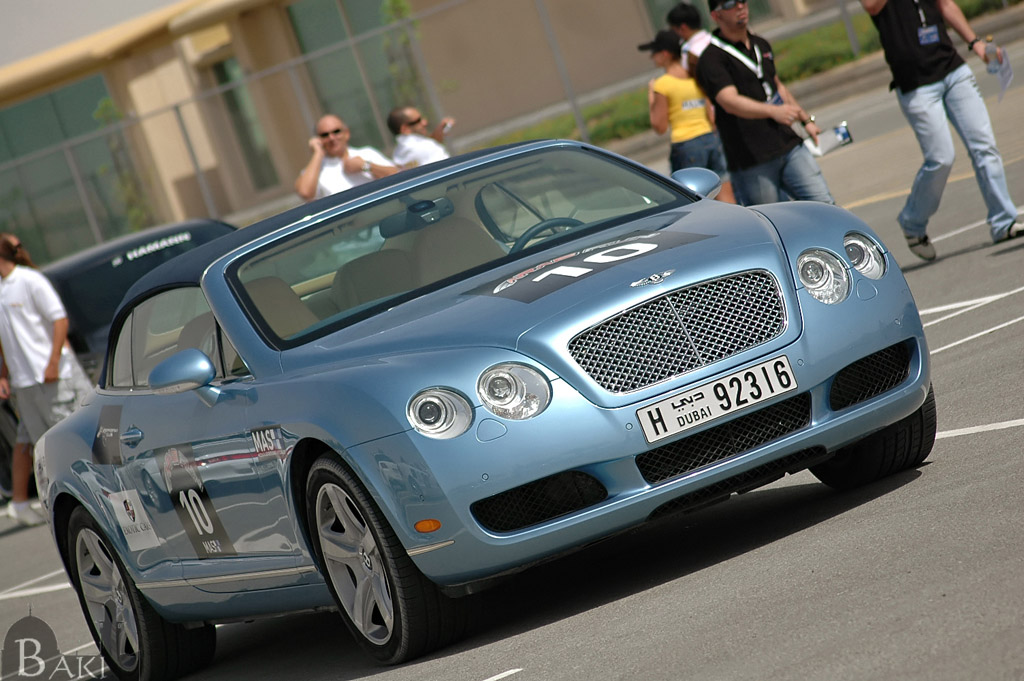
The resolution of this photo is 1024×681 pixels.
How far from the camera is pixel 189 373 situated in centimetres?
584

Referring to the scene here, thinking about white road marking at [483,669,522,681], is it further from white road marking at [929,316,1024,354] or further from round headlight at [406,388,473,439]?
white road marking at [929,316,1024,354]

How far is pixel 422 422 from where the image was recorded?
5.01m

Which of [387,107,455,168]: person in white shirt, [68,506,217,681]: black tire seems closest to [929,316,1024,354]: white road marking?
[68,506,217,681]: black tire

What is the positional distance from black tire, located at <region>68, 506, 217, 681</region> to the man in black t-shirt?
5.45 meters

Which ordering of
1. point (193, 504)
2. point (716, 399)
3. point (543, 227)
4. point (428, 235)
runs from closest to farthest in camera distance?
point (716, 399) < point (193, 504) < point (428, 235) < point (543, 227)

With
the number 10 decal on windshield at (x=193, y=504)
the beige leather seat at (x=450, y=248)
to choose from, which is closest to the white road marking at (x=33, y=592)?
the number 10 decal on windshield at (x=193, y=504)

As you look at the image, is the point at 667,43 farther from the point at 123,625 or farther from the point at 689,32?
the point at 123,625

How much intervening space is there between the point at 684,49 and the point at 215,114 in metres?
22.1

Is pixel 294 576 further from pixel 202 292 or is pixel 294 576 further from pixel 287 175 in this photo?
pixel 287 175

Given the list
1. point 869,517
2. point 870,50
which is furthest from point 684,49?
point 870,50

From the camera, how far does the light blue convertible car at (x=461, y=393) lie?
5047 mm

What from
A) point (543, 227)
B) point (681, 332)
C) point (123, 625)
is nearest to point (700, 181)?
point (543, 227)

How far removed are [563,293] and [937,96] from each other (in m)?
5.47

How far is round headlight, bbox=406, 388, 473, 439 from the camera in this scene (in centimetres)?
500
